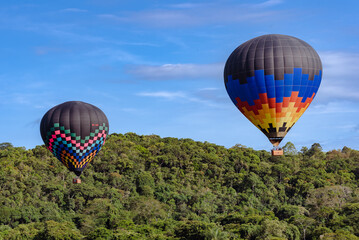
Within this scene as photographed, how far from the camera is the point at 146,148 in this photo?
3880 inches

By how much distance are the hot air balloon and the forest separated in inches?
439

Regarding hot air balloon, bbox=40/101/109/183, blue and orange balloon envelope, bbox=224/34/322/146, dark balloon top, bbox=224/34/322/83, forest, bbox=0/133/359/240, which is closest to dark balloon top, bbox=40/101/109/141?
hot air balloon, bbox=40/101/109/183

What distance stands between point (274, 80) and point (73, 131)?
58.3 ft

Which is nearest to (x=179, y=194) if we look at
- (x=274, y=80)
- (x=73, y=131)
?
(x=73, y=131)

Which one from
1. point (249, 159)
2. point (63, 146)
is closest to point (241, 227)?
point (63, 146)

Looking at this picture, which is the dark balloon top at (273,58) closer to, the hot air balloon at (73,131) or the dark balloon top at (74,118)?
the dark balloon top at (74,118)

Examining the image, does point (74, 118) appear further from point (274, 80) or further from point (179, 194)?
point (179, 194)

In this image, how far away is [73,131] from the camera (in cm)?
4484

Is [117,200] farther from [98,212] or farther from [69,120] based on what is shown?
[69,120]

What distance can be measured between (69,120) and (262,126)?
16521 millimetres

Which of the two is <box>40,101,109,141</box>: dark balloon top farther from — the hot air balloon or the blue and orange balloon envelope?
the blue and orange balloon envelope

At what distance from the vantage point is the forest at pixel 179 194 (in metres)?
58.7

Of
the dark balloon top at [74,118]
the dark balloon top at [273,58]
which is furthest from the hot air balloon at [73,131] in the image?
the dark balloon top at [273,58]

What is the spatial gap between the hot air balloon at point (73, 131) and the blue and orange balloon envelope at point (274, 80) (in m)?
14.2
